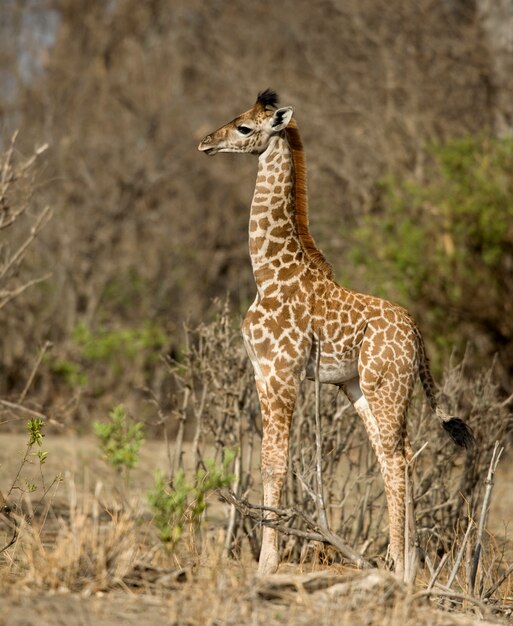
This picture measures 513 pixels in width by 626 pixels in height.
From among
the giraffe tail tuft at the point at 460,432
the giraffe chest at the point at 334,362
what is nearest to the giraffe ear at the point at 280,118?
the giraffe chest at the point at 334,362

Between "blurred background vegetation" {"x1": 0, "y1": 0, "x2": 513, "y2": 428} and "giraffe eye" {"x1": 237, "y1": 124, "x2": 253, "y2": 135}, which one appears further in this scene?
"blurred background vegetation" {"x1": 0, "y1": 0, "x2": 513, "y2": 428}

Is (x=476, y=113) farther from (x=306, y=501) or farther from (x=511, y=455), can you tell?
(x=306, y=501)

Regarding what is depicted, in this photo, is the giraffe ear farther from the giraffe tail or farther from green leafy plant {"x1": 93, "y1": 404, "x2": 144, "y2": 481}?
green leafy plant {"x1": 93, "y1": 404, "x2": 144, "y2": 481}

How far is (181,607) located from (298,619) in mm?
548

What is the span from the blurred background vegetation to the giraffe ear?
4774 millimetres

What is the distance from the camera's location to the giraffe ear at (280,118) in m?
6.65

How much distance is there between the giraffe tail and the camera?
21.2 ft

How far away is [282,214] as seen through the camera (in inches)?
265

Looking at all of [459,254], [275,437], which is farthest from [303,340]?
[459,254]

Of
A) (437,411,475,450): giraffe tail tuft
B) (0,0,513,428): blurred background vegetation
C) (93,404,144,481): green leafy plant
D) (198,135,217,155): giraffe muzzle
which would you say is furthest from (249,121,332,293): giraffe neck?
(0,0,513,428): blurred background vegetation

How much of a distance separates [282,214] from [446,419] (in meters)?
1.61

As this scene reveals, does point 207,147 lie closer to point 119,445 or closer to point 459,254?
point 119,445

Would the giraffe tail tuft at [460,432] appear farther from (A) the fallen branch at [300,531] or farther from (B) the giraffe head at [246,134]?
(B) the giraffe head at [246,134]

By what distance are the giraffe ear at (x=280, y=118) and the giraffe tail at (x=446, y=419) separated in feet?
5.05
